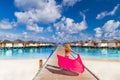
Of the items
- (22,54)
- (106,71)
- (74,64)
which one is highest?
(74,64)

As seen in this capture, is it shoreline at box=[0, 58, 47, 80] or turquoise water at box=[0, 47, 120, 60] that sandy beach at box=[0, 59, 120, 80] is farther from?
turquoise water at box=[0, 47, 120, 60]

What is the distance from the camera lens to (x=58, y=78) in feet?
33.7

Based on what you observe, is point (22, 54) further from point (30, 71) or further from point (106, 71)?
point (106, 71)

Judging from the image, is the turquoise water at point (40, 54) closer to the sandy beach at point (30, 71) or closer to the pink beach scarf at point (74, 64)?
the sandy beach at point (30, 71)

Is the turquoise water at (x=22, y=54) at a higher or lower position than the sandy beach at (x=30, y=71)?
higher

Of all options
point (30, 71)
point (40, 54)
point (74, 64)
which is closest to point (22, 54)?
point (40, 54)

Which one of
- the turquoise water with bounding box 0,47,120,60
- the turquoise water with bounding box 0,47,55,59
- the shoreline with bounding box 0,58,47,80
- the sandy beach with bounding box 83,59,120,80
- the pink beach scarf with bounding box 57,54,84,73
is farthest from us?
the turquoise water with bounding box 0,47,120,60

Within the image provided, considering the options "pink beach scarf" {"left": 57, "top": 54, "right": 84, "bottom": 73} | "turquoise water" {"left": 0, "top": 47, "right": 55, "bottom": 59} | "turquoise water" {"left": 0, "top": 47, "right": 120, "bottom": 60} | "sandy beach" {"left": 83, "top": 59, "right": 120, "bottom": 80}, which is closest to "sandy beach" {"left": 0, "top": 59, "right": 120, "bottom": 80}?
"sandy beach" {"left": 83, "top": 59, "right": 120, "bottom": 80}

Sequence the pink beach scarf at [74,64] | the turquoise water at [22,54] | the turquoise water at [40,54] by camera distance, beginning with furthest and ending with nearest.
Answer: the turquoise water at [40,54]
the turquoise water at [22,54]
the pink beach scarf at [74,64]

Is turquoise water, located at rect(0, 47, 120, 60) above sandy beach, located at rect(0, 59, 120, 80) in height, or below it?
above

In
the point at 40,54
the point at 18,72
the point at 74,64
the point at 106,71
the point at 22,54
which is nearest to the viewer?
the point at 74,64

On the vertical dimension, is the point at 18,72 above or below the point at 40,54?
below

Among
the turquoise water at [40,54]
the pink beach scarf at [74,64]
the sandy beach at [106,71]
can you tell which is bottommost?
the sandy beach at [106,71]

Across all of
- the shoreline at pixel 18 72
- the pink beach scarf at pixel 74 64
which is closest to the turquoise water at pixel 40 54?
the shoreline at pixel 18 72
